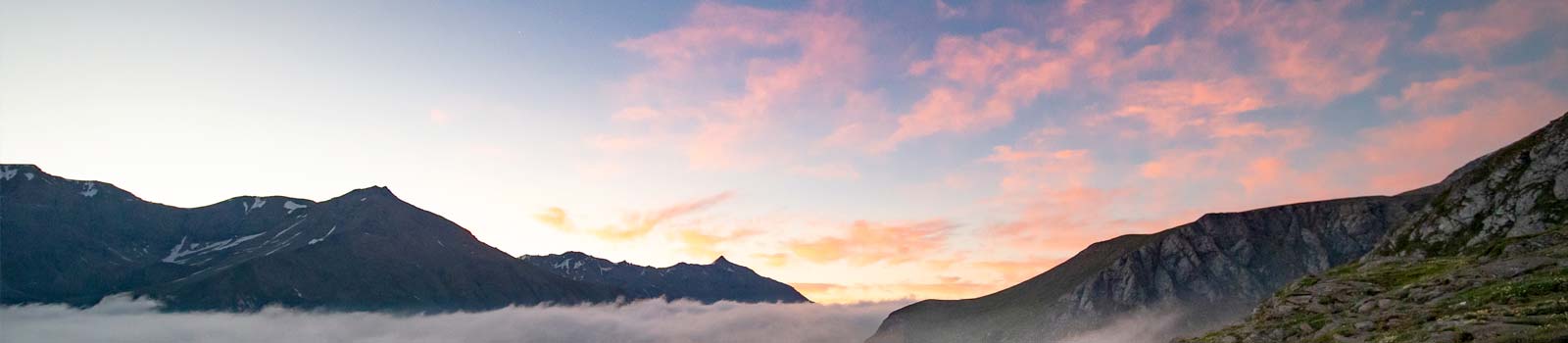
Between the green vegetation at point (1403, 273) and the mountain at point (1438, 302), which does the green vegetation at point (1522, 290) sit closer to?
the mountain at point (1438, 302)

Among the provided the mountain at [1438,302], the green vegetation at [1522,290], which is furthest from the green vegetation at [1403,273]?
the green vegetation at [1522,290]

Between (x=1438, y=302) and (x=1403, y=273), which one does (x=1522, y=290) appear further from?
(x=1403, y=273)

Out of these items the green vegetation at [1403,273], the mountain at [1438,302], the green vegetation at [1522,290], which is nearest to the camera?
the mountain at [1438,302]

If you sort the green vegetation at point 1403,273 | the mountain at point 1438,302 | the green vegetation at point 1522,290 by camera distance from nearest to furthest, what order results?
1. the mountain at point 1438,302
2. the green vegetation at point 1522,290
3. the green vegetation at point 1403,273

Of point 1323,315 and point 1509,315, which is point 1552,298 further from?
point 1323,315

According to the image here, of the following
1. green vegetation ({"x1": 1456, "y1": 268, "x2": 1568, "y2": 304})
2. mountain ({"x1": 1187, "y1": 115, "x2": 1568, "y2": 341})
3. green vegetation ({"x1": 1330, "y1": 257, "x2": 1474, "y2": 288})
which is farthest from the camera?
green vegetation ({"x1": 1330, "y1": 257, "x2": 1474, "y2": 288})

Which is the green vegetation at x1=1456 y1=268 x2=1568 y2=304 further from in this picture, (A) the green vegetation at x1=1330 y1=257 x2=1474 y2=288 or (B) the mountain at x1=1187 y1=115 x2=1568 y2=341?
(A) the green vegetation at x1=1330 y1=257 x2=1474 y2=288

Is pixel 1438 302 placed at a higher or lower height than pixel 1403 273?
lower

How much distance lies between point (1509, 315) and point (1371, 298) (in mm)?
21353

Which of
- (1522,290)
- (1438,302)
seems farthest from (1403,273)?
(1522,290)

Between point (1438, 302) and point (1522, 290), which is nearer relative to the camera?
point (1522, 290)

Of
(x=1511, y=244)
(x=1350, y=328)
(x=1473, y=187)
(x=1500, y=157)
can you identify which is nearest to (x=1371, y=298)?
(x=1350, y=328)

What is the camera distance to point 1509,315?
3734 centimetres

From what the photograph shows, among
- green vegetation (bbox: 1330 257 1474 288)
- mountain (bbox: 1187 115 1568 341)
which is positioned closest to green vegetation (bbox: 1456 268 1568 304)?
mountain (bbox: 1187 115 1568 341)
